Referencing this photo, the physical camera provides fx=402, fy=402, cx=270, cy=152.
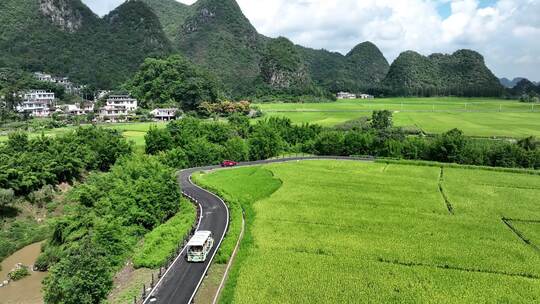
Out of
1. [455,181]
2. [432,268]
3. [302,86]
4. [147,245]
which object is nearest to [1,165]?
[147,245]

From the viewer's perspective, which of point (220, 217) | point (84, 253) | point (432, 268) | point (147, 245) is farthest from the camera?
point (220, 217)

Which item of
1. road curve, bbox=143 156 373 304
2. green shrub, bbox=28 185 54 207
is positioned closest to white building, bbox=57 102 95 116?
green shrub, bbox=28 185 54 207

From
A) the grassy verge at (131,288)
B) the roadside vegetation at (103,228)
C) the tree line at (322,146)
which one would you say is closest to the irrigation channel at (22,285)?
the roadside vegetation at (103,228)

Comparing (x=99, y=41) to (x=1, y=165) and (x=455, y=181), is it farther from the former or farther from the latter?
(x=455, y=181)

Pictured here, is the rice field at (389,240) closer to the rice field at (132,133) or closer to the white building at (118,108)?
the rice field at (132,133)

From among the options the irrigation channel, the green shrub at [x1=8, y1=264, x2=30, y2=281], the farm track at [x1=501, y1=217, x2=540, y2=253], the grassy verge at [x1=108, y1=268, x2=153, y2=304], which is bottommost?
the irrigation channel

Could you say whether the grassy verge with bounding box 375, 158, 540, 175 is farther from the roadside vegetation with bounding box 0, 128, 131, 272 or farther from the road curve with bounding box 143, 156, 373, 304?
the roadside vegetation with bounding box 0, 128, 131, 272
